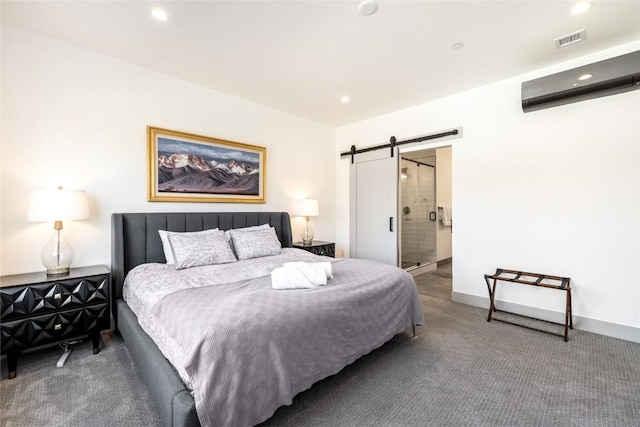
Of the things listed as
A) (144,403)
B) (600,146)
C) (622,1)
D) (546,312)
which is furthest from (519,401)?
(622,1)

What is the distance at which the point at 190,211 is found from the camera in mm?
3521

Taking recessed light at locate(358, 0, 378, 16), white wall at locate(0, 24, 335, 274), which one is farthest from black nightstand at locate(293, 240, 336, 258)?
recessed light at locate(358, 0, 378, 16)

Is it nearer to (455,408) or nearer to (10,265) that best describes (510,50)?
(455,408)

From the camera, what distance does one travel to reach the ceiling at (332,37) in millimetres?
2211

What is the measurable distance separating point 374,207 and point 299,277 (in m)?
2.97

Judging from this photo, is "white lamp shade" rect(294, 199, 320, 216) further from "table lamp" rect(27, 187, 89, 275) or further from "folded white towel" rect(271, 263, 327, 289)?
"table lamp" rect(27, 187, 89, 275)

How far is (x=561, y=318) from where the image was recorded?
10.1 ft

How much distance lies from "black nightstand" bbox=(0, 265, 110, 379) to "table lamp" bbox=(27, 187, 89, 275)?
0.38 feet

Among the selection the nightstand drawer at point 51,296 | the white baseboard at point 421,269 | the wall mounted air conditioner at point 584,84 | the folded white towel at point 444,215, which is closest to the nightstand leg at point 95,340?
the nightstand drawer at point 51,296

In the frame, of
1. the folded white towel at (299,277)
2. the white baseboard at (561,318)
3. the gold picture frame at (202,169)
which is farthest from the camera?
the gold picture frame at (202,169)

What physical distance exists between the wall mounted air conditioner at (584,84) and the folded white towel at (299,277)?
3.03 m

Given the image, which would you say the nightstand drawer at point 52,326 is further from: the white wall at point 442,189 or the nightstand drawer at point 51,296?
the white wall at point 442,189

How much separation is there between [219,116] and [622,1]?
3.99 m

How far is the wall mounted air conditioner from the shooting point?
8.47 ft
